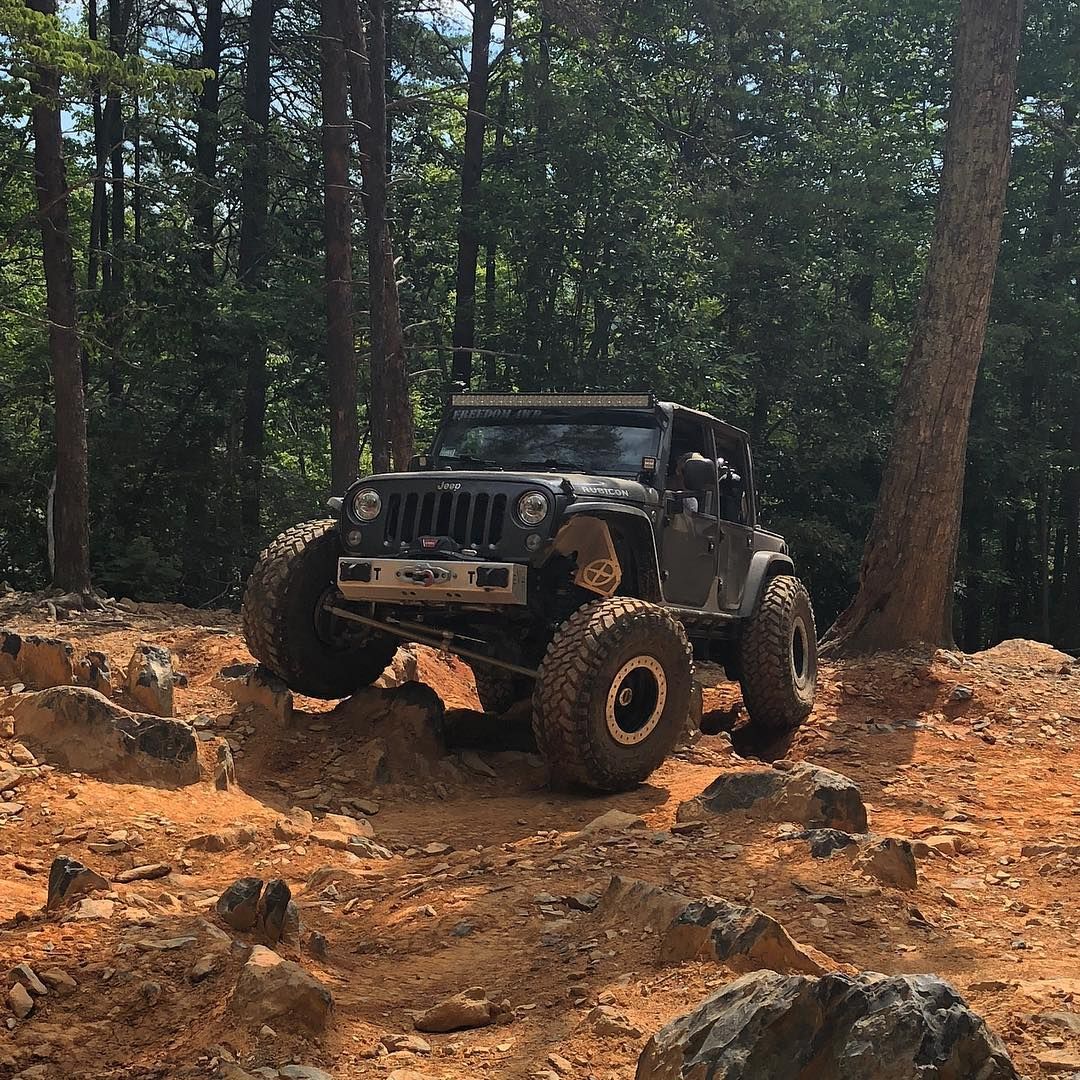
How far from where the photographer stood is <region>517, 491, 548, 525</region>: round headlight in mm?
6820

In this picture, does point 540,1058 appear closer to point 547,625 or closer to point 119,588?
point 547,625

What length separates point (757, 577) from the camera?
9312 mm

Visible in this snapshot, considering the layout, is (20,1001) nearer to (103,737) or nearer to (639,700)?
(103,737)

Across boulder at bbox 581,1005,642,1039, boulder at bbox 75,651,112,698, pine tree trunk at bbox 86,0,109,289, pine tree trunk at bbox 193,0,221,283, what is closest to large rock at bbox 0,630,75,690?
boulder at bbox 75,651,112,698

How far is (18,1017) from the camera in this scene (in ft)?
10.6

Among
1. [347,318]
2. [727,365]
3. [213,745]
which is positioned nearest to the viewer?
[213,745]

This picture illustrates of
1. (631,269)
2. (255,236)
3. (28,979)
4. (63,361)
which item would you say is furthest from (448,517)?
(255,236)

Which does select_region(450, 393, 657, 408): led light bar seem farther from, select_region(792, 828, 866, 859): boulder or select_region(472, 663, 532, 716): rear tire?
select_region(792, 828, 866, 859): boulder

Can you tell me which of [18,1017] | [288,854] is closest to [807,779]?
[288,854]

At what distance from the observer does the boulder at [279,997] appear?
3264mm

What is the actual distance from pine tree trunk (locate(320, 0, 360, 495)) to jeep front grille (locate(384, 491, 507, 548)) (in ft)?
32.4

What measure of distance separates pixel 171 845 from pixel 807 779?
3.14 m

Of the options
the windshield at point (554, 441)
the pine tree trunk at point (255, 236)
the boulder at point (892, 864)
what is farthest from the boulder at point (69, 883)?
the pine tree trunk at point (255, 236)

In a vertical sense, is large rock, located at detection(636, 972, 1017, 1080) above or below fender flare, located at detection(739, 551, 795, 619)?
below
